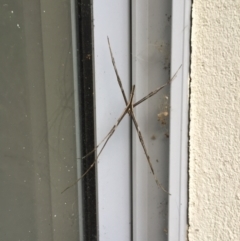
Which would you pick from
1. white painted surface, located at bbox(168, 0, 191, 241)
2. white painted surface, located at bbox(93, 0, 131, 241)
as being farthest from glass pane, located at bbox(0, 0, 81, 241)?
white painted surface, located at bbox(168, 0, 191, 241)

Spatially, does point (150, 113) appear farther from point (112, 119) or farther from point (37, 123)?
point (37, 123)

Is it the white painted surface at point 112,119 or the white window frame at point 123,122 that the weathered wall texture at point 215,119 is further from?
the white painted surface at point 112,119

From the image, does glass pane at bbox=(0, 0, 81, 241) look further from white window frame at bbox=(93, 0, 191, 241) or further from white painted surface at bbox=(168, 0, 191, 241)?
white painted surface at bbox=(168, 0, 191, 241)

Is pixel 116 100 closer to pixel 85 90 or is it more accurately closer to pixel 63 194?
pixel 85 90

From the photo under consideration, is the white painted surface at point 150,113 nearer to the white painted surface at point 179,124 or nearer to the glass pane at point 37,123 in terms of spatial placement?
the white painted surface at point 179,124

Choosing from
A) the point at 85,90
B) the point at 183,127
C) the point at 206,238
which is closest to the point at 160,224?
the point at 206,238

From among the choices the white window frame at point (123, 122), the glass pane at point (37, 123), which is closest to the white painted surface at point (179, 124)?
the white window frame at point (123, 122)
